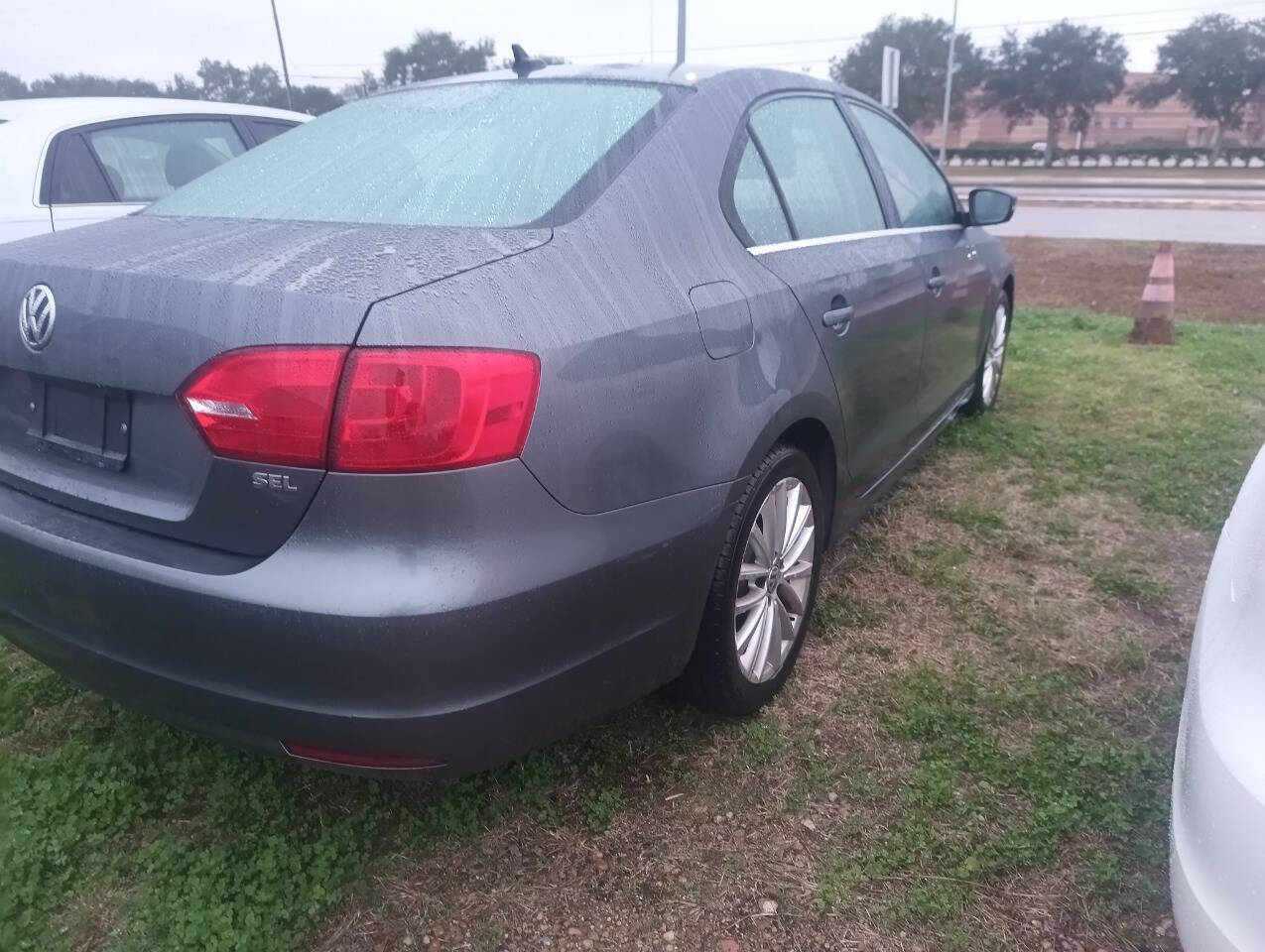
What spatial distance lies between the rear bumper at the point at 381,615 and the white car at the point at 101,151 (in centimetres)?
356

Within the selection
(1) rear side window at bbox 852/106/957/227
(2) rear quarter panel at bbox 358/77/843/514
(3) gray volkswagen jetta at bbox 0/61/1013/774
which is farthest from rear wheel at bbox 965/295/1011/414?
(2) rear quarter panel at bbox 358/77/843/514

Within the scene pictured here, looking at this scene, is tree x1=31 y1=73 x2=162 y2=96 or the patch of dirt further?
tree x1=31 y1=73 x2=162 y2=96

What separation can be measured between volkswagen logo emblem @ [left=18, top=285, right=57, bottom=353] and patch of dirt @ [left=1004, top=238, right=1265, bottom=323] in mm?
8471

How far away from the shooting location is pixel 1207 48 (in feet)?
167

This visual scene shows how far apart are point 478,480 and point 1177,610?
8.35 feet

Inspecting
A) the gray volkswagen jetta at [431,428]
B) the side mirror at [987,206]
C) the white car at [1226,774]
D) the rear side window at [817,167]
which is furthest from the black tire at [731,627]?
the side mirror at [987,206]

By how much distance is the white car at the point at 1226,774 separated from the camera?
1.26m

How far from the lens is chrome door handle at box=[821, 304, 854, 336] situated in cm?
256

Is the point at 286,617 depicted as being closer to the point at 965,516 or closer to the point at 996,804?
the point at 996,804

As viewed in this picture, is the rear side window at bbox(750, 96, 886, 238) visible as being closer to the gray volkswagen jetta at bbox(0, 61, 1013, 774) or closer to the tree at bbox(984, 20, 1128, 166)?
the gray volkswagen jetta at bbox(0, 61, 1013, 774)

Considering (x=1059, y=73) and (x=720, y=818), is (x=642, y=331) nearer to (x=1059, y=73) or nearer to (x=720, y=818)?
(x=720, y=818)

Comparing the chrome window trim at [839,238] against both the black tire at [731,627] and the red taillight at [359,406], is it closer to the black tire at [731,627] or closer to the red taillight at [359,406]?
the black tire at [731,627]

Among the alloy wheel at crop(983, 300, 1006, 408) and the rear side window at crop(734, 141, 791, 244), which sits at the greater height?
the rear side window at crop(734, 141, 791, 244)

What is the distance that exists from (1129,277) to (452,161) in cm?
1009
